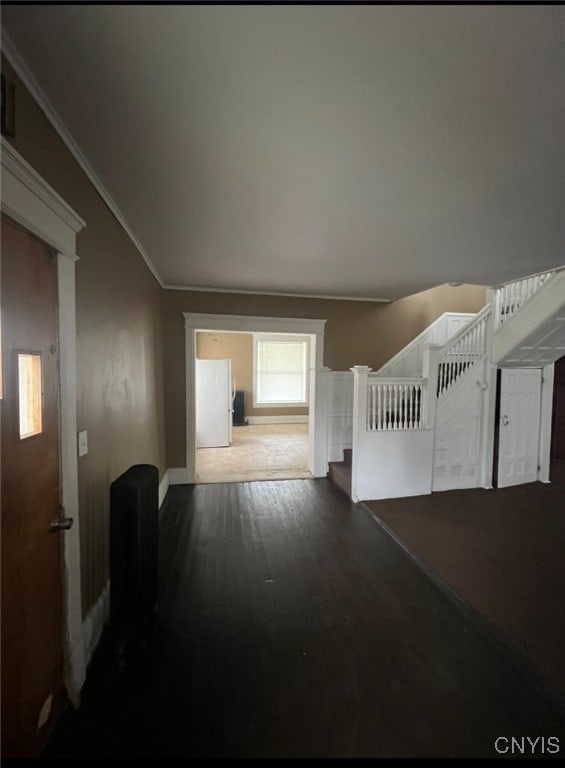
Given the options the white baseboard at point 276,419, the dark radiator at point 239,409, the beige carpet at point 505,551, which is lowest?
the beige carpet at point 505,551

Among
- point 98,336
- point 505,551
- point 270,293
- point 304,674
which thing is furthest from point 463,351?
point 98,336

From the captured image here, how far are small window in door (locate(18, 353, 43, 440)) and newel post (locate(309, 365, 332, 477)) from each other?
3.46m

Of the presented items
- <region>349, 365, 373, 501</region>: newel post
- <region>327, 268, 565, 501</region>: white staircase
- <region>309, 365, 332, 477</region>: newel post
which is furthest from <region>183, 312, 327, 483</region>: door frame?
<region>349, 365, 373, 501</region>: newel post

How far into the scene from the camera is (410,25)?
0.91m

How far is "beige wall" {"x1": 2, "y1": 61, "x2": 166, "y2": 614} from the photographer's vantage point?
1.27m

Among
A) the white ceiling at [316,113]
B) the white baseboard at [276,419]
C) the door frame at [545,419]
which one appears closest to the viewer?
the white ceiling at [316,113]

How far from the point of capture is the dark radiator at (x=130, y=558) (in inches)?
62.9


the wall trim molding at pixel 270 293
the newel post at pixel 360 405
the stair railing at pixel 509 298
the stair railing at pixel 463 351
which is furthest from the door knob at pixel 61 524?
the stair railing at pixel 509 298

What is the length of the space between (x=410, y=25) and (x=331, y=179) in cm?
77

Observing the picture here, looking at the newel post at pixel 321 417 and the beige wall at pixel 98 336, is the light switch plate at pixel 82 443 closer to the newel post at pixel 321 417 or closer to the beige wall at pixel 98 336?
the beige wall at pixel 98 336

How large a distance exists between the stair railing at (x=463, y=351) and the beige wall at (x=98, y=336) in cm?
353

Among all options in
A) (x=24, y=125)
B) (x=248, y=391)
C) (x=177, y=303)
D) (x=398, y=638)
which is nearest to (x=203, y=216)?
(x=24, y=125)

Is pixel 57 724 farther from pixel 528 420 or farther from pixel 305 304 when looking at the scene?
pixel 528 420

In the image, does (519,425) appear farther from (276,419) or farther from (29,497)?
(276,419)
